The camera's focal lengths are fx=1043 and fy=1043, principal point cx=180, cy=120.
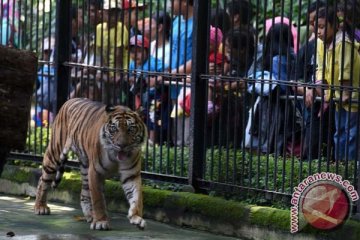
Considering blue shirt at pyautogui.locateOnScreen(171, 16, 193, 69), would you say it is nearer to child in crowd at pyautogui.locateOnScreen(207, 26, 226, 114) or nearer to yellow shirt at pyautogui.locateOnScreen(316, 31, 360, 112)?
child in crowd at pyautogui.locateOnScreen(207, 26, 226, 114)

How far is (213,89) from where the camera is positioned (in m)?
9.96

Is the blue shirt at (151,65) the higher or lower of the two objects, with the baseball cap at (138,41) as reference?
lower

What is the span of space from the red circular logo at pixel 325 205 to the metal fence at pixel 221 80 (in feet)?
0.52

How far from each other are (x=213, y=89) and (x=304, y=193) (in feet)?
5.23

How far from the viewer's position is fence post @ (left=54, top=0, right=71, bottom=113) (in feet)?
38.5

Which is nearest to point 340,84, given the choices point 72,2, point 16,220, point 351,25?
point 351,25

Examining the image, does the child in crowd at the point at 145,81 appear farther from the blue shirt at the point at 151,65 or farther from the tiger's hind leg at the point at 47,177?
the tiger's hind leg at the point at 47,177

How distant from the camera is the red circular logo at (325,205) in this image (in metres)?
8.50

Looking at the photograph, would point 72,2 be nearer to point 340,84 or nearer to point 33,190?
point 33,190

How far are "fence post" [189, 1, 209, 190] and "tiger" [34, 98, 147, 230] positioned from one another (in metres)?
0.55

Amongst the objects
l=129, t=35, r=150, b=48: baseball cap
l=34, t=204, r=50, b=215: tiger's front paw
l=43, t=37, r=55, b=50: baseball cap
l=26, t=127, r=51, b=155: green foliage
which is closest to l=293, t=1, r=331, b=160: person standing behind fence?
l=129, t=35, r=150, b=48: baseball cap

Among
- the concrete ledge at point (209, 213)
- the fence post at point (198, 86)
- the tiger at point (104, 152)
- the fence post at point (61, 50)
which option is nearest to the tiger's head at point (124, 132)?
the tiger at point (104, 152)

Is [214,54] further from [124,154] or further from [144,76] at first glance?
[124,154]

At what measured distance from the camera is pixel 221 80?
32.2 feet
